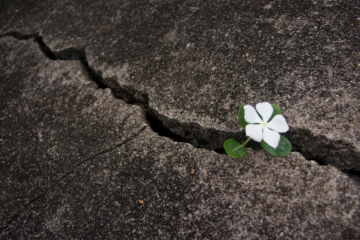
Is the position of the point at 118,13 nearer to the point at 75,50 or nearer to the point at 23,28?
the point at 75,50

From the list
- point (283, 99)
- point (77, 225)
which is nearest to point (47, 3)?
point (77, 225)

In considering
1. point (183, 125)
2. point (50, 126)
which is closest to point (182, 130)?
point (183, 125)

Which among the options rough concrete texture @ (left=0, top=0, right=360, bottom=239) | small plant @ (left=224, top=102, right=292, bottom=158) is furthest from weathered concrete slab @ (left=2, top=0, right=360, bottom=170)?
small plant @ (left=224, top=102, right=292, bottom=158)

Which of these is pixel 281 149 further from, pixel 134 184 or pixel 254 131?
pixel 134 184

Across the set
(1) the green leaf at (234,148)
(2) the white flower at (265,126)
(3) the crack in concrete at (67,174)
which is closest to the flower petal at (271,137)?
(2) the white flower at (265,126)

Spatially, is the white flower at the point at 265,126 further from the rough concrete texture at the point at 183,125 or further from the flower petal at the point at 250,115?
the rough concrete texture at the point at 183,125

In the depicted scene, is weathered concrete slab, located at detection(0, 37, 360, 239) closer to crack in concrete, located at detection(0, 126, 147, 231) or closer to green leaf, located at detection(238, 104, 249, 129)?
crack in concrete, located at detection(0, 126, 147, 231)
